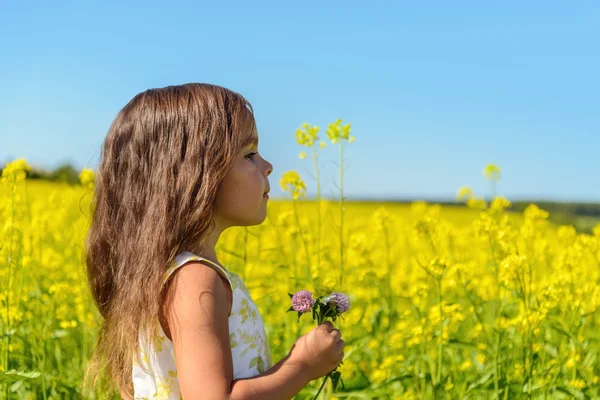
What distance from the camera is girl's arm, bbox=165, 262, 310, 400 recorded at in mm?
1429

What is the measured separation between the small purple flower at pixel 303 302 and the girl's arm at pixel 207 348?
105 millimetres

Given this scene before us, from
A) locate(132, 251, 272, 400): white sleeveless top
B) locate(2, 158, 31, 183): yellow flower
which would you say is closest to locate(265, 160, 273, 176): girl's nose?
locate(132, 251, 272, 400): white sleeveless top

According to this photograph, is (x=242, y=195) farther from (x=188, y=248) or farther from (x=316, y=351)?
(x=316, y=351)

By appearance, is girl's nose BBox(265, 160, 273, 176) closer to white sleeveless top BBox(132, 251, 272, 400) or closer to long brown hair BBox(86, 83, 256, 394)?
long brown hair BBox(86, 83, 256, 394)

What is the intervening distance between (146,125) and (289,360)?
58 centimetres

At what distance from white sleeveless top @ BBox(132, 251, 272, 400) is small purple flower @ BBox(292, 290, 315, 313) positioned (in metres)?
0.13

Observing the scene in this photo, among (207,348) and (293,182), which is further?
(293,182)


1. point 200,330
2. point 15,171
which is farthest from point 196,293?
point 15,171

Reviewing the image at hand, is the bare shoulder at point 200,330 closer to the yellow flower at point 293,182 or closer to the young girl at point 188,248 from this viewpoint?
the young girl at point 188,248

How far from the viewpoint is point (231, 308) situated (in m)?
1.57

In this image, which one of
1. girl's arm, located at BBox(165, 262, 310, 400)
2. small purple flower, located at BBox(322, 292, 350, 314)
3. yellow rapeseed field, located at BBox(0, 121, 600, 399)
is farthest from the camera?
yellow rapeseed field, located at BBox(0, 121, 600, 399)

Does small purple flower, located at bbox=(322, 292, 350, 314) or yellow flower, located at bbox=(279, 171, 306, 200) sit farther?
yellow flower, located at bbox=(279, 171, 306, 200)

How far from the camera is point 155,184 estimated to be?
5.30ft

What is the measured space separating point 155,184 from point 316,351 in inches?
18.9
